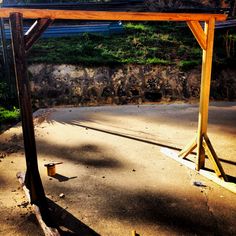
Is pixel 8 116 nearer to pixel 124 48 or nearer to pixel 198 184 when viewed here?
pixel 198 184

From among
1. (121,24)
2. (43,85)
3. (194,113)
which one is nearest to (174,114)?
(194,113)

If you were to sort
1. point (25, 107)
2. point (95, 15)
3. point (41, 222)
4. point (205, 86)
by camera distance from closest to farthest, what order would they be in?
1. point (41, 222)
2. point (25, 107)
3. point (95, 15)
4. point (205, 86)

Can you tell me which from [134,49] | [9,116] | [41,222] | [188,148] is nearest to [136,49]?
[134,49]

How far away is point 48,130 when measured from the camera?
7918 millimetres

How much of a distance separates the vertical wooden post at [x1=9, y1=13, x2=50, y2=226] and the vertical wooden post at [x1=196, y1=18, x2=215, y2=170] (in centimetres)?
309

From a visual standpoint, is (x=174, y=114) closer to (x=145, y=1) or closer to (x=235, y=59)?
(x=235, y=59)

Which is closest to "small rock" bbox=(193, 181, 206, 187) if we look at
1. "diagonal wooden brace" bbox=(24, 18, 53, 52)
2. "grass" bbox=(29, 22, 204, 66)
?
"diagonal wooden brace" bbox=(24, 18, 53, 52)

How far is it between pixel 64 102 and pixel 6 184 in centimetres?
695

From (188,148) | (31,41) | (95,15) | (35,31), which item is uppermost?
(95,15)

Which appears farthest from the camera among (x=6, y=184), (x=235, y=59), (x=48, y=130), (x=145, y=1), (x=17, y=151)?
(x=145, y=1)

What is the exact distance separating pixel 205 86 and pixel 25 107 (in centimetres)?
329

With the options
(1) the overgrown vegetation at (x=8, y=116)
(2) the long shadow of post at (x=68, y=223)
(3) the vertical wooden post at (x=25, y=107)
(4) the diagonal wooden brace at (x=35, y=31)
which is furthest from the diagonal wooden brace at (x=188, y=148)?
(1) the overgrown vegetation at (x=8, y=116)

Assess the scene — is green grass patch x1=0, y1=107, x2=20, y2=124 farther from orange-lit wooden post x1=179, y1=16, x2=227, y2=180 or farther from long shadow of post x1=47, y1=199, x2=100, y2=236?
orange-lit wooden post x1=179, y1=16, x2=227, y2=180

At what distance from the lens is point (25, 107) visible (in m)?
3.77
